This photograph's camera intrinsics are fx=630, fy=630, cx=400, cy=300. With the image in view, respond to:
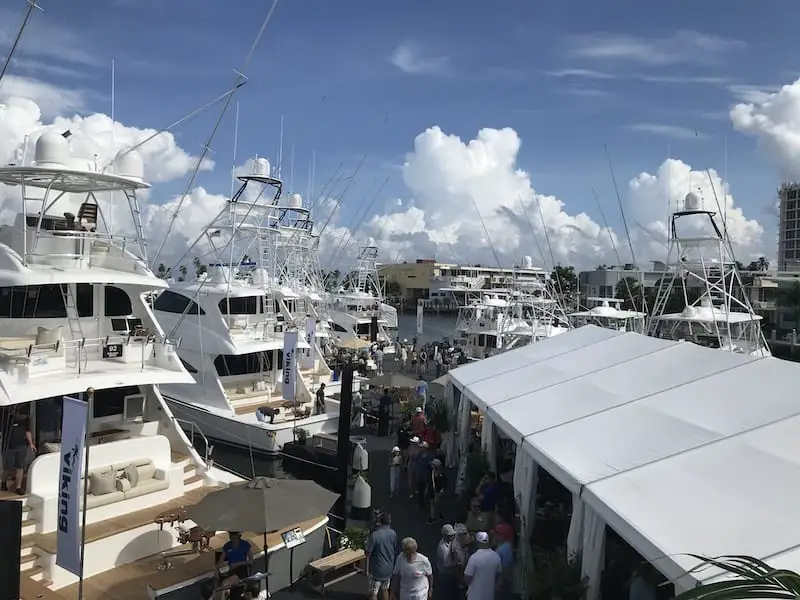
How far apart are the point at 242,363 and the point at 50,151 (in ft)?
35.2

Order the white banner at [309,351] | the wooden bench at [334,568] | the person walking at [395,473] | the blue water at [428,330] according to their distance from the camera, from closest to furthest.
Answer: the wooden bench at [334,568] → the person walking at [395,473] → the white banner at [309,351] → the blue water at [428,330]

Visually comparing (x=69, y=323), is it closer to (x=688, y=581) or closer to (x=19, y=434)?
(x=19, y=434)

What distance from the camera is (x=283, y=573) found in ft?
29.9

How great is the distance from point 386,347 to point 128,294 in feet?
88.7

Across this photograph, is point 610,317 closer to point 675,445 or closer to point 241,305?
point 241,305

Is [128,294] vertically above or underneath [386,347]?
above

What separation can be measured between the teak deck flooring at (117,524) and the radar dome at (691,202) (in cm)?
2000

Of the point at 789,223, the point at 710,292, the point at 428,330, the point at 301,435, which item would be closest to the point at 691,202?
the point at 710,292

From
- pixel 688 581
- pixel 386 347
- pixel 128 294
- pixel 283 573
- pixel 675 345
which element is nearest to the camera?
pixel 688 581

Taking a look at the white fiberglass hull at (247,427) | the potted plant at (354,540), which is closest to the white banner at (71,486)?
the potted plant at (354,540)

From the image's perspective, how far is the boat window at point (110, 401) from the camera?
36.8 ft

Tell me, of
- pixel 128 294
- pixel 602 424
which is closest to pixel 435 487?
pixel 602 424

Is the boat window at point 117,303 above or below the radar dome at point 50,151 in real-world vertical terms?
below

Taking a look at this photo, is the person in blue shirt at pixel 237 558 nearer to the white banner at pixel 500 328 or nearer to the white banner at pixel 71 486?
the white banner at pixel 71 486
